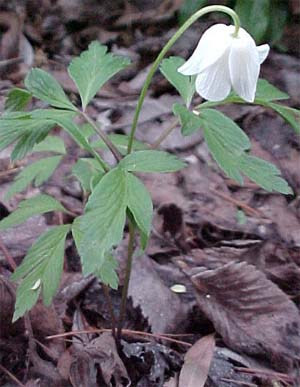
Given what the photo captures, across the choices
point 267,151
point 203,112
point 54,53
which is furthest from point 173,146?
point 203,112

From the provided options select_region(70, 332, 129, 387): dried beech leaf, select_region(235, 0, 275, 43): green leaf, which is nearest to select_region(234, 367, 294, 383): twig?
select_region(70, 332, 129, 387): dried beech leaf

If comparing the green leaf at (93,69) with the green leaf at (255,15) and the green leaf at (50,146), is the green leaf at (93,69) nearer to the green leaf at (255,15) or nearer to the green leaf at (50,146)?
the green leaf at (50,146)

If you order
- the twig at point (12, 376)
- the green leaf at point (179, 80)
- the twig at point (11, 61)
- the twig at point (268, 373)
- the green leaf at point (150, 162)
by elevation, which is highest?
the green leaf at point (179, 80)

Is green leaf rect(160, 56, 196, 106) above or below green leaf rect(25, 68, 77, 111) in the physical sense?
below

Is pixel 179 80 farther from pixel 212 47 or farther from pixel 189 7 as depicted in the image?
pixel 189 7

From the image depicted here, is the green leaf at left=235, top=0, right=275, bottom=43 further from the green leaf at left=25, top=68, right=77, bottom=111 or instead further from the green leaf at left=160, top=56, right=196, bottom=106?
the green leaf at left=25, top=68, right=77, bottom=111

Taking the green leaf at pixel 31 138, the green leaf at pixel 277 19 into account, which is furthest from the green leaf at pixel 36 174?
the green leaf at pixel 277 19

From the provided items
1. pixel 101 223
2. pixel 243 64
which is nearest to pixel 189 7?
pixel 243 64
